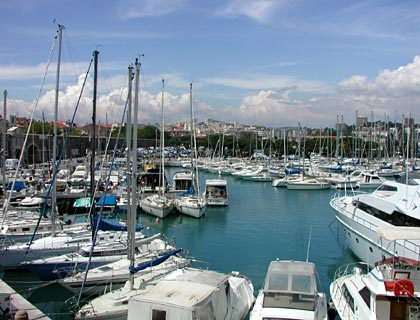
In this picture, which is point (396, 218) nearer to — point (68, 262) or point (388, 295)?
point (388, 295)

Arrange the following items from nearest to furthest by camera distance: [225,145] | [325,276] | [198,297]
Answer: [198,297], [325,276], [225,145]

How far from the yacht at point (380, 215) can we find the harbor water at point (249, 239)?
192cm

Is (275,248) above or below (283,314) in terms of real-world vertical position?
below

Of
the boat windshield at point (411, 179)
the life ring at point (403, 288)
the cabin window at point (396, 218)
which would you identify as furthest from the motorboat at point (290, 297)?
the boat windshield at point (411, 179)

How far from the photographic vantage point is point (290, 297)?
14.0 m

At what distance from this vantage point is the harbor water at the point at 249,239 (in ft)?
72.1

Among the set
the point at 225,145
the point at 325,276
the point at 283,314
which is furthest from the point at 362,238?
the point at 225,145

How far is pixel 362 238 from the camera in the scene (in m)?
24.9

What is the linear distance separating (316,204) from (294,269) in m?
37.7

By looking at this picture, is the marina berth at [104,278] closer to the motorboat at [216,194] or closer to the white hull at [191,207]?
the white hull at [191,207]

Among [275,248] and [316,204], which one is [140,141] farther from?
[275,248]

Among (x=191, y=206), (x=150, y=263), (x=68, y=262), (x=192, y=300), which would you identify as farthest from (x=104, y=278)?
(x=191, y=206)

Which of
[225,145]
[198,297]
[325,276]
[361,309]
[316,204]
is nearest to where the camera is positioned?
[198,297]

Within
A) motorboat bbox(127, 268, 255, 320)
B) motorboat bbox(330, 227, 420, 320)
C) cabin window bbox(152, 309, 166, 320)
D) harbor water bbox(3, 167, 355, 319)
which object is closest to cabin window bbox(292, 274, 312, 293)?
motorboat bbox(330, 227, 420, 320)
